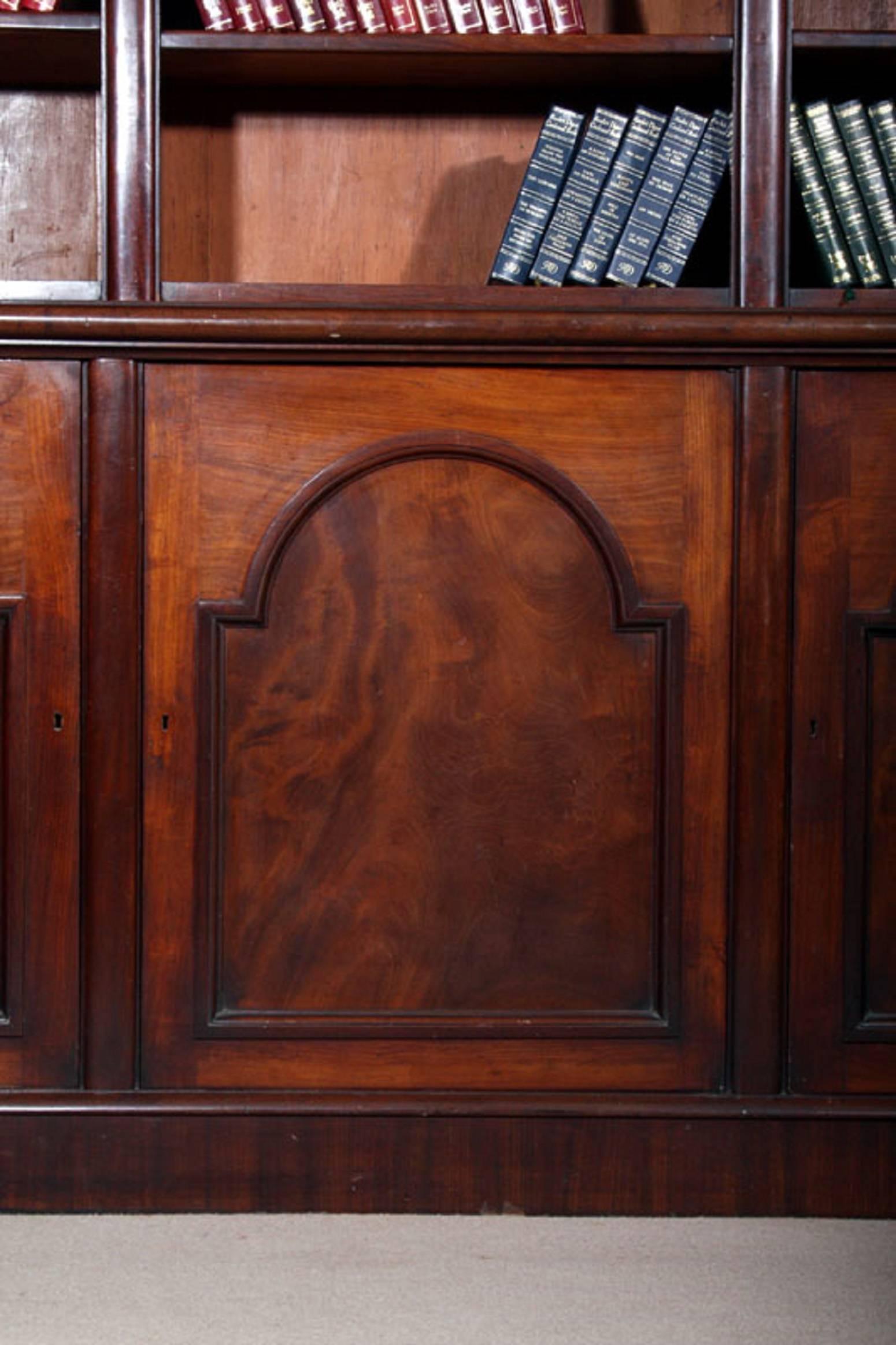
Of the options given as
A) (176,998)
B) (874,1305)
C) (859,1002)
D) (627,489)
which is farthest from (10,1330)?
(627,489)

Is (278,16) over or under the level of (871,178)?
over

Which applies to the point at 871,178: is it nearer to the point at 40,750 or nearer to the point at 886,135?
the point at 886,135

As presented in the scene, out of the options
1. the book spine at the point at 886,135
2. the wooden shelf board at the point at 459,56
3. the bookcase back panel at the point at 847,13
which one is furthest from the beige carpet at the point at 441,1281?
the bookcase back panel at the point at 847,13

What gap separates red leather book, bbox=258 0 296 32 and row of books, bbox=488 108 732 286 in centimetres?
35

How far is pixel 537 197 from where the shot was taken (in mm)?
1631

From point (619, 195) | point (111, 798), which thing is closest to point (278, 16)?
point (619, 195)

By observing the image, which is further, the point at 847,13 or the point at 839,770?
the point at 847,13

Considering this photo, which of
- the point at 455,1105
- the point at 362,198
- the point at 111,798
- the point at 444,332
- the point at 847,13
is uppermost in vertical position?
the point at 847,13

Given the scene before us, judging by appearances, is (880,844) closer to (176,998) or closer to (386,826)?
(386,826)

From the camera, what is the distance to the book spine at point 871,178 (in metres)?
1.60

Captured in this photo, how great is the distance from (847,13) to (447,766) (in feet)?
4.14

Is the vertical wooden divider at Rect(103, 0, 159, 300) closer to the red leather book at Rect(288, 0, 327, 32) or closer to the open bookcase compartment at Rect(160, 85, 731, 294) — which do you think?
the red leather book at Rect(288, 0, 327, 32)

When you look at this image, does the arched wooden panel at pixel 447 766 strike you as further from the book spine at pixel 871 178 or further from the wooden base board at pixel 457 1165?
the book spine at pixel 871 178

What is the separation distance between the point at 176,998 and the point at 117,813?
0.22 meters
